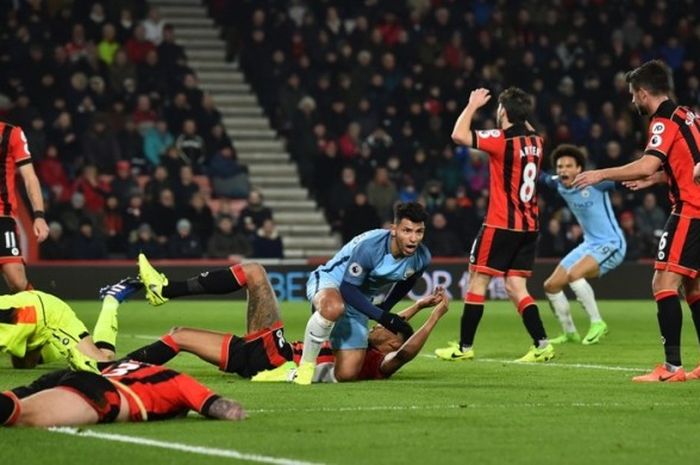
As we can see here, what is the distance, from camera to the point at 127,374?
7867 mm

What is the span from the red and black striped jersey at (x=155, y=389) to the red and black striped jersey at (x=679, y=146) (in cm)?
398

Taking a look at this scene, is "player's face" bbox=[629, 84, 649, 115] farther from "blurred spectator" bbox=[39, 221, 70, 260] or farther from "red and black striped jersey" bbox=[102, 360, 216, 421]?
"blurred spectator" bbox=[39, 221, 70, 260]

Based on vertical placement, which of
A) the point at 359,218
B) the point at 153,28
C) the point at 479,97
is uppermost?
the point at 153,28

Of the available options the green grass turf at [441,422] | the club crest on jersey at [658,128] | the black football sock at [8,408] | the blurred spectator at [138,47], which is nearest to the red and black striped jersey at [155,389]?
the green grass turf at [441,422]

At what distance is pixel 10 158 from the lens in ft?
41.3

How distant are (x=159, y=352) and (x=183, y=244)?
43.3 ft

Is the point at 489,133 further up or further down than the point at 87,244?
further up

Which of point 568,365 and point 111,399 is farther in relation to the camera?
point 568,365

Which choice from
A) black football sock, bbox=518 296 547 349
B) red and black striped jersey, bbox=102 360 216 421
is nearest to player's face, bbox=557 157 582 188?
black football sock, bbox=518 296 547 349

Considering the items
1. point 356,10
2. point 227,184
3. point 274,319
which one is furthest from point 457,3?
point 274,319

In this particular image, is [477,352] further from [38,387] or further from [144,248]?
[144,248]

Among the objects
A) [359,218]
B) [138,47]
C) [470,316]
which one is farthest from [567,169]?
[138,47]

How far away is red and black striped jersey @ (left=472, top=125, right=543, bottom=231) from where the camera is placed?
42.2 ft

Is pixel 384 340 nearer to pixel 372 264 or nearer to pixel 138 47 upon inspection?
pixel 372 264
